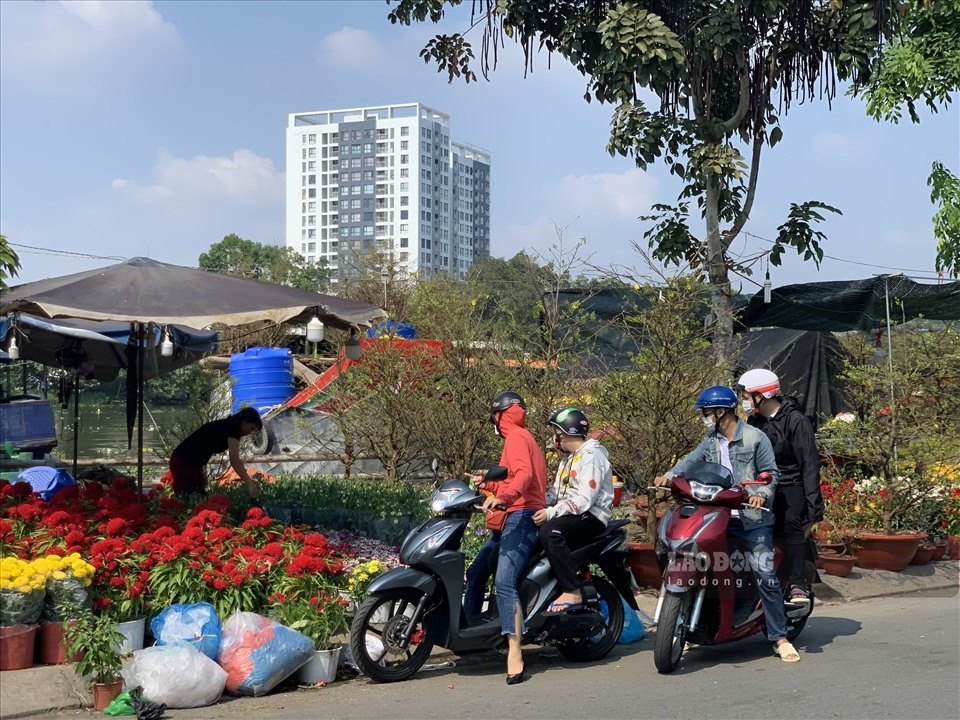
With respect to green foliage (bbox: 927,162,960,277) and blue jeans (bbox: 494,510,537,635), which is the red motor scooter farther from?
green foliage (bbox: 927,162,960,277)

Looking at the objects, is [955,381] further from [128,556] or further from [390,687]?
[128,556]

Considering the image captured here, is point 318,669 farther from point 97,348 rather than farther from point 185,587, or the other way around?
point 97,348

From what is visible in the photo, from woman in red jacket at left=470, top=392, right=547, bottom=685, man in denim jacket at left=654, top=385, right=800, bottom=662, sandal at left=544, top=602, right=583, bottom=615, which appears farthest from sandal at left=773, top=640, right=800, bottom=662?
woman in red jacket at left=470, top=392, right=547, bottom=685

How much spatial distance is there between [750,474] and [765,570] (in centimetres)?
66

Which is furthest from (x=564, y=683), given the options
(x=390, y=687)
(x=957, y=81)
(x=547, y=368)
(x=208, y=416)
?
(x=957, y=81)

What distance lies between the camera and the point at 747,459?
7.09 metres

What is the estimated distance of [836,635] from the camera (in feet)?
26.3

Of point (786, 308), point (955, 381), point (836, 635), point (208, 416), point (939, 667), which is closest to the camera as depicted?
point (939, 667)

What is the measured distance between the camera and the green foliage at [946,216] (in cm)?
1639

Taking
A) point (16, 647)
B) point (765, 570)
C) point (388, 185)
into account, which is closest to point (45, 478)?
point (16, 647)

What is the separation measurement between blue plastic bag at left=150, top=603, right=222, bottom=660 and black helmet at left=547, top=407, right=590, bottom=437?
→ 2539 millimetres

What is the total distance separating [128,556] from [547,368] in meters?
5.41

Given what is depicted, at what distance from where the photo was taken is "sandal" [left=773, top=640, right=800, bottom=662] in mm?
7004

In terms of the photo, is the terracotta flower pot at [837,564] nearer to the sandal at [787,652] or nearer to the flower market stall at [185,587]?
the sandal at [787,652]
